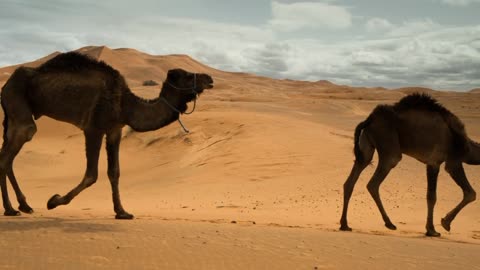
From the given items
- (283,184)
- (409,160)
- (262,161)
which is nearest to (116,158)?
(283,184)

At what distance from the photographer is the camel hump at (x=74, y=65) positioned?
921cm

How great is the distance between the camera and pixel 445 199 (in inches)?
507

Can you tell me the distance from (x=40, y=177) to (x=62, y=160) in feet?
7.21

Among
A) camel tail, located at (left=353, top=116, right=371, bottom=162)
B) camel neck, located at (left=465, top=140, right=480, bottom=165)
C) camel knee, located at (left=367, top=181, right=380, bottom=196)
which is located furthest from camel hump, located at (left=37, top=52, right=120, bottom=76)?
camel neck, located at (left=465, top=140, right=480, bottom=165)

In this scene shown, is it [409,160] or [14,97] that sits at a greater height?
[14,97]

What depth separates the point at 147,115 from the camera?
9.12m

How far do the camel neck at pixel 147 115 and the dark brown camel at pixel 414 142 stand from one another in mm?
3363

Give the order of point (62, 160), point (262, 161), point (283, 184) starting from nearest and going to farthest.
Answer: point (283, 184) → point (262, 161) → point (62, 160)

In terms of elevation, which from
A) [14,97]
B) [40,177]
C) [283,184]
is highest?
[14,97]

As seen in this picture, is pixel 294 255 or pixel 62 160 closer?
pixel 294 255

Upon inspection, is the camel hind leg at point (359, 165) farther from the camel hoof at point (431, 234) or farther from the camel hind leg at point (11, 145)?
the camel hind leg at point (11, 145)

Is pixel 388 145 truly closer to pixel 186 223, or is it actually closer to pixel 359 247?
pixel 359 247

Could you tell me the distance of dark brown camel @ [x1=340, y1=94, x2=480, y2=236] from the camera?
9.57 meters

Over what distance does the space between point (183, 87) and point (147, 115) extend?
0.77 m
